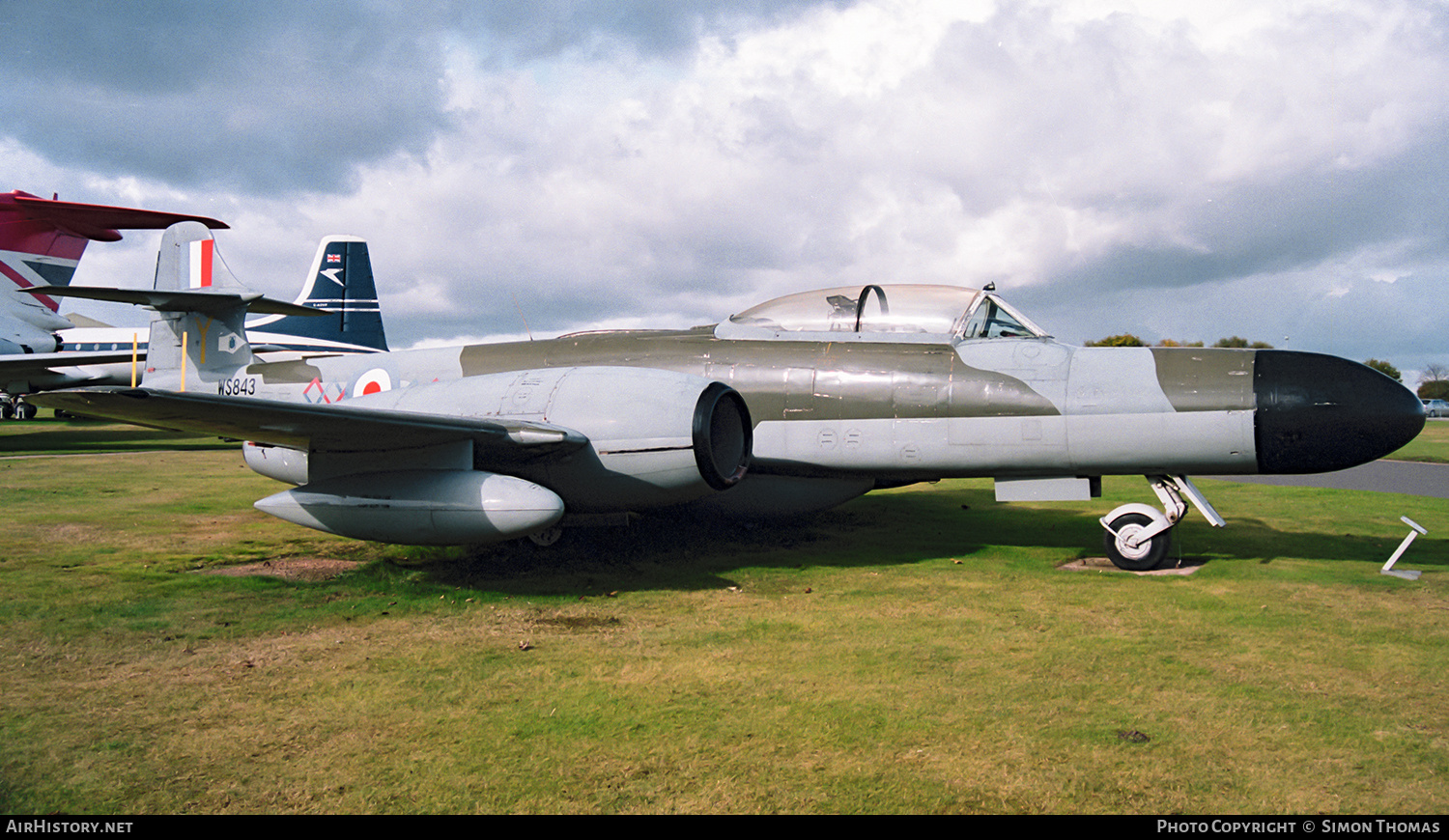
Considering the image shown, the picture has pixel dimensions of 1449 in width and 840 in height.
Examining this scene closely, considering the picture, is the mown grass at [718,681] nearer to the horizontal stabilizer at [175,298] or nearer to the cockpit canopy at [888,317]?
the cockpit canopy at [888,317]

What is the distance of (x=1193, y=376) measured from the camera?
5.88 m

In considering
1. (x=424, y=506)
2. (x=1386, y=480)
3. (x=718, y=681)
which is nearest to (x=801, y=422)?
(x=424, y=506)

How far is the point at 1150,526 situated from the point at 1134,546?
193 mm

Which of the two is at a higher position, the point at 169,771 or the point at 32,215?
the point at 32,215

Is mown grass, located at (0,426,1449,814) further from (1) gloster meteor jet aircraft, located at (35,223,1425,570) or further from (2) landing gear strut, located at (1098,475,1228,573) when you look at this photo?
(1) gloster meteor jet aircraft, located at (35,223,1425,570)

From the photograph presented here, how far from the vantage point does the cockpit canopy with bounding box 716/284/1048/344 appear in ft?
21.9

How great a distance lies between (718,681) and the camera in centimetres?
372

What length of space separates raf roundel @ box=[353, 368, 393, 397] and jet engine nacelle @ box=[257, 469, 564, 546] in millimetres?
2060

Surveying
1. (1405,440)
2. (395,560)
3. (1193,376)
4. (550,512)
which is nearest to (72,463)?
(395,560)

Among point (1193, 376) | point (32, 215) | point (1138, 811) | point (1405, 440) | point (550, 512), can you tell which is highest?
point (32, 215)

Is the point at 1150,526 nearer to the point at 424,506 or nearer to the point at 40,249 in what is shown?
the point at 424,506

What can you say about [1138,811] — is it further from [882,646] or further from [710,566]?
[710,566]

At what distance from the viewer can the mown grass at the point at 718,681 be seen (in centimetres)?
267

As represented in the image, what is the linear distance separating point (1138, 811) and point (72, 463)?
686 inches
